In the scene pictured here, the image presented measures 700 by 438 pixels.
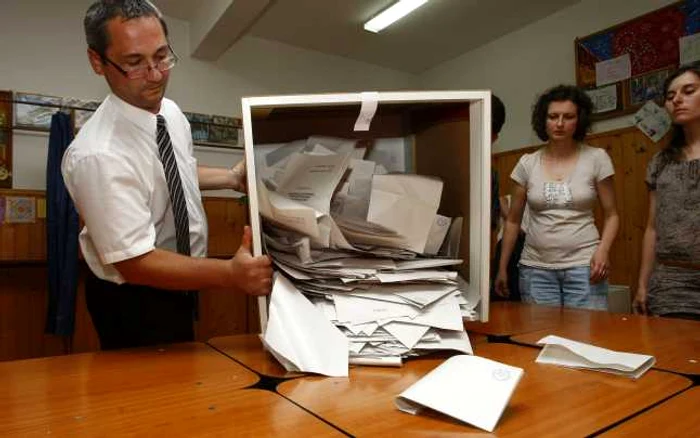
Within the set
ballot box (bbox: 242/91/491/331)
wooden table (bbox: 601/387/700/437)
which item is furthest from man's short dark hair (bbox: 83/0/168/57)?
wooden table (bbox: 601/387/700/437)

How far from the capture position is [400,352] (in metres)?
0.71

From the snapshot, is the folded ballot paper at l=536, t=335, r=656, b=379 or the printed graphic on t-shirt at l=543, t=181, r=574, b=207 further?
the printed graphic on t-shirt at l=543, t=181, r=574, b=207

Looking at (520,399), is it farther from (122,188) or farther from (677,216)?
(677,216)

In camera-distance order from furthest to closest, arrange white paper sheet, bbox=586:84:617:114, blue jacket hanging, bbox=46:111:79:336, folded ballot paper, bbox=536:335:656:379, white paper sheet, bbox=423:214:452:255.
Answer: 1. white paper sheet, bbox=586:84:617:114
2. blue jacket hanging, bbox=46:111:79:336
3. white paper sheet, bbox=423:214:452:255
4. folded ballot paper, bbox=536:335:656:379

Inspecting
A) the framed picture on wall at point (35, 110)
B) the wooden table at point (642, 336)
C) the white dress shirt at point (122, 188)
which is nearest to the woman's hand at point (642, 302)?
the wooden table at point (642, 336)

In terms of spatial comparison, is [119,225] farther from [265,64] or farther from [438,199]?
[265,64]

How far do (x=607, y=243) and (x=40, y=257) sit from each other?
302 cm

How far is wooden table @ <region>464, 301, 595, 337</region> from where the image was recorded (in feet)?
3.18

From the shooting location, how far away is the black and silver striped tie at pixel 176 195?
1.02m

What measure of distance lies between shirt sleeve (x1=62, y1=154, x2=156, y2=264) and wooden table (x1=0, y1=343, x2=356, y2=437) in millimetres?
192

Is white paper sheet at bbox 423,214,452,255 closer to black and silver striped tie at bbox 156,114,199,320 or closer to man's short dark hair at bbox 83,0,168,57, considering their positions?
black and silver striped tie at bbox 156,114,199,320

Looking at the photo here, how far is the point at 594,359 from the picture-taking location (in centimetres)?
67

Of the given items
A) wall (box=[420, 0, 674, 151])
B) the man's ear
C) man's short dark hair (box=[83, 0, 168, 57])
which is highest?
wall (box=[420, 0, 674, 151])

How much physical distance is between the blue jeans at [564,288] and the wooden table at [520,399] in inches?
44.0
